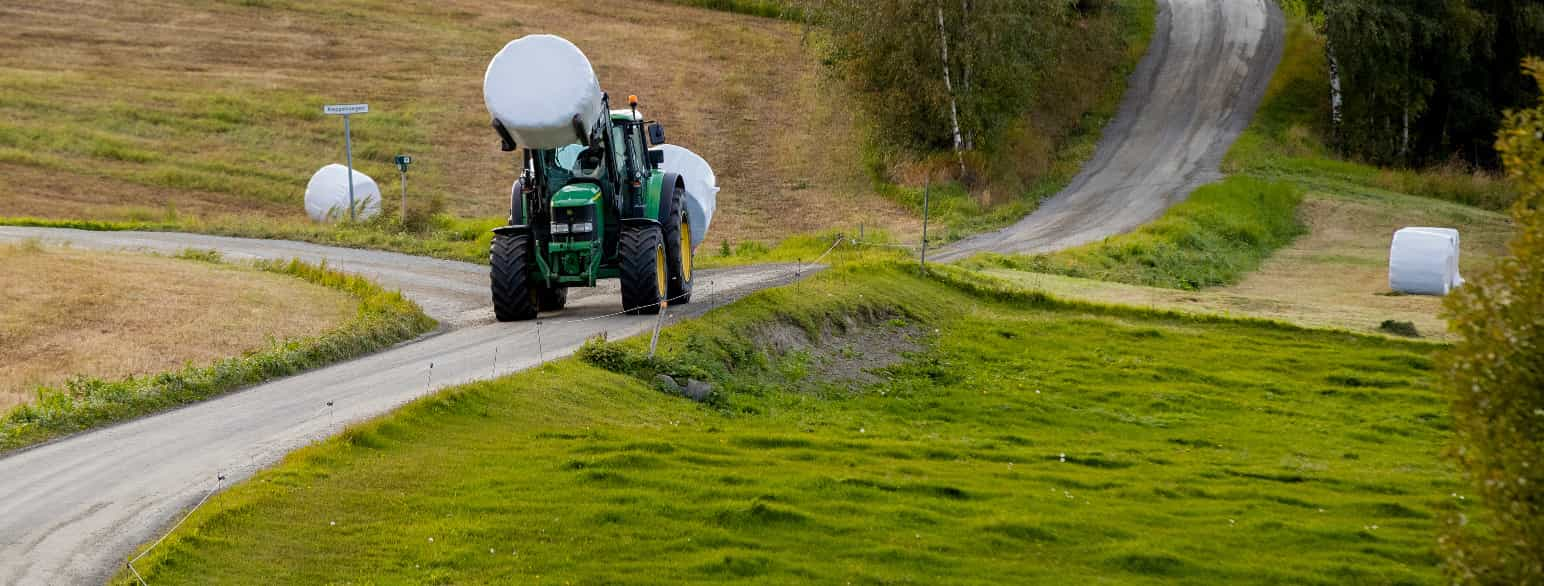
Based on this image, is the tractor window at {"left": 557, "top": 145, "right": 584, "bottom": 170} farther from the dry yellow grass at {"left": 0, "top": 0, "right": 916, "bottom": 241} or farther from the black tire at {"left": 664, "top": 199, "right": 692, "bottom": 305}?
the dry yellow grass at {"left": 0, "top": 0, "right": 916, "bottom": 241}

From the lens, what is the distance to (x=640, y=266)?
27.4 m

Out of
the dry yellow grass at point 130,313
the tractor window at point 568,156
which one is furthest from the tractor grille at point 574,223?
the dry yellow grass at point 130,313

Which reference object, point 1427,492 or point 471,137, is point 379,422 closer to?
point 1427,492

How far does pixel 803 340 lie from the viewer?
28.2m

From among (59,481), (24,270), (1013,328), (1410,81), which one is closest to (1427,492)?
(1013,328)

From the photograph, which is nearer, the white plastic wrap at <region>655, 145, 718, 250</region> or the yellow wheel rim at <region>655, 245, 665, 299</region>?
the yellow wheel rim at <region>655, 245, 665, 299</region>

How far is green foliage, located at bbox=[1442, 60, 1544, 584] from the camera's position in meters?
10.2

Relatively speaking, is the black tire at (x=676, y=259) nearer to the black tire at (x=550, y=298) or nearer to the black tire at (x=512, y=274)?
the black tire at (x=550, y=298)

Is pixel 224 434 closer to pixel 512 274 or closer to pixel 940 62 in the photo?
pixel 512 274

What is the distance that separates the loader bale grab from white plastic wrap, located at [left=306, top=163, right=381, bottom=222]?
Answer: 913 inches

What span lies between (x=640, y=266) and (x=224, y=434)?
9.32m

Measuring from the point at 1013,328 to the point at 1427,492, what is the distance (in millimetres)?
13441

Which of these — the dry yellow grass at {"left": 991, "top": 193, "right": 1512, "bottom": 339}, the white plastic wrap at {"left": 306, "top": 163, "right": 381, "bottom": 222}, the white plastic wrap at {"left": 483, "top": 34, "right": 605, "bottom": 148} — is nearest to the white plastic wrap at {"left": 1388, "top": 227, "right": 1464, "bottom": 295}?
the dry yellow grass at {"left": 991, "top": 193, "right": 1512, "bottom": 339}

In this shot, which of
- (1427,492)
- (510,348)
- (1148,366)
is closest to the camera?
(1427,492)
